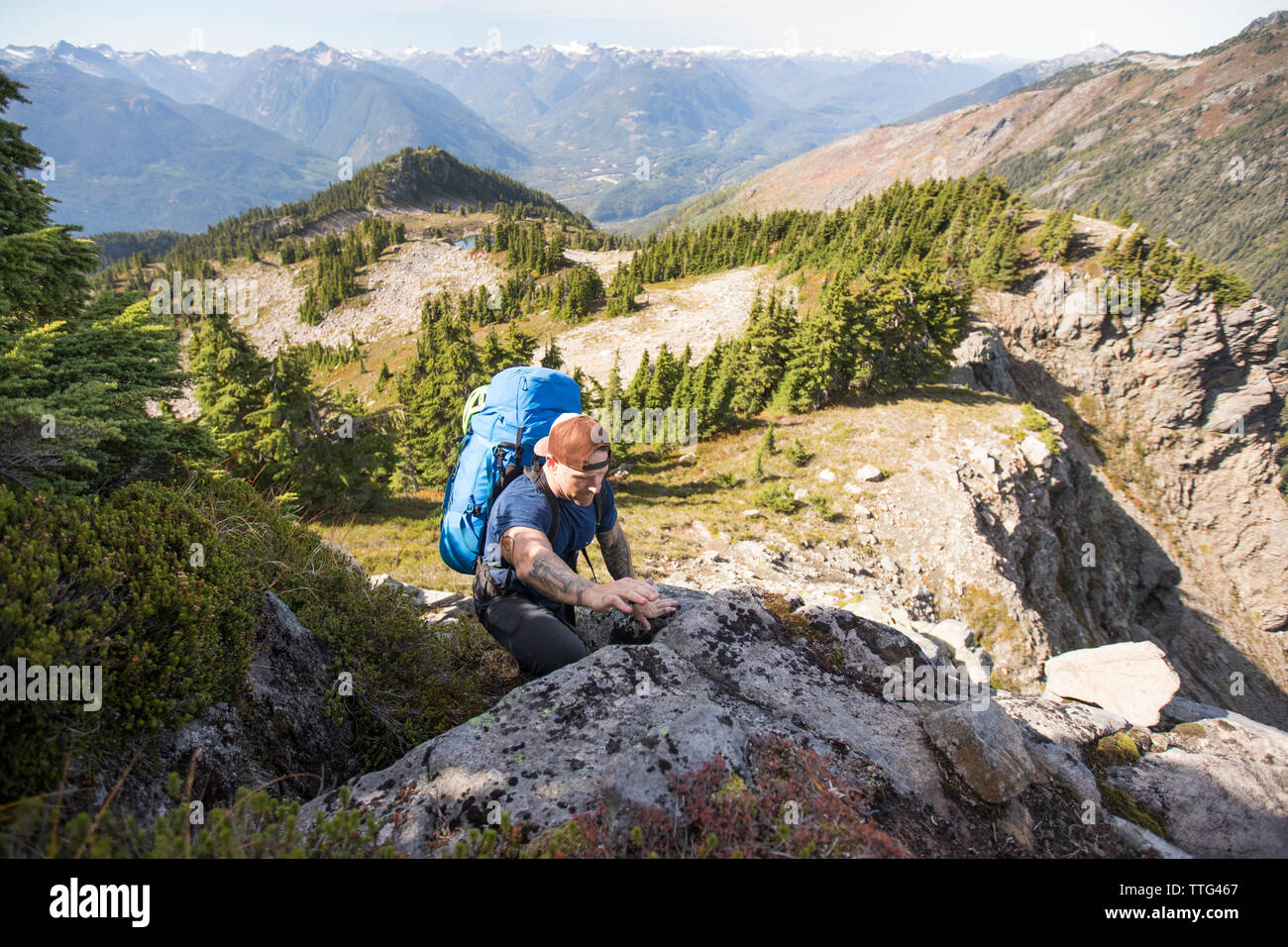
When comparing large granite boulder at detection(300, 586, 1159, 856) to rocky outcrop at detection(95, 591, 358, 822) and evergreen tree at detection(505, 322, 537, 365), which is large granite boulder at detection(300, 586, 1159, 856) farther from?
evergreen tree at detection(505, 322, 537, 365)

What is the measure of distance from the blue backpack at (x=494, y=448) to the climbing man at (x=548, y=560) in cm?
15

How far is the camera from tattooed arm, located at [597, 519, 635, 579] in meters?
4.86

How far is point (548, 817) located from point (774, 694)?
204cm

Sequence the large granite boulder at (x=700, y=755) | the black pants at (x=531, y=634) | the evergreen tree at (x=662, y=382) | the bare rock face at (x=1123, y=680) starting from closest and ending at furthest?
the large granite boulder at (x=700, y=755) < the black pants at (x=531, y=634) < the bare rock face at (x=1123, y=680) < the evergreen tree at (x=662, y=382)

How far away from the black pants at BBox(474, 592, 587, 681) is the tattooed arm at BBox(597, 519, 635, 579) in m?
0.83

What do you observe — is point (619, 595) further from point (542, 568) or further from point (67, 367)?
point (67, 367)

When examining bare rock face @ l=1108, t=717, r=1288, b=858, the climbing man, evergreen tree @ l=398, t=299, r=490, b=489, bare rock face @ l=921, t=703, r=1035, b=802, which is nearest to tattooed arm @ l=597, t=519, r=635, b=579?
the climbing man

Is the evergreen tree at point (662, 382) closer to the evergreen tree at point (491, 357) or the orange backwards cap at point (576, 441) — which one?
the evergreen tree at point (491, 357)

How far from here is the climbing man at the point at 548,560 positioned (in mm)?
3641

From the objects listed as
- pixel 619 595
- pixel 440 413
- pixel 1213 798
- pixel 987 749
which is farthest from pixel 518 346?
pixel 1213 798

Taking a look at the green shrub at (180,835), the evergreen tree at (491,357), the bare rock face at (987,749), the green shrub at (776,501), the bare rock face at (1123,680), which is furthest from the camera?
the evergreen tree at (491,357)

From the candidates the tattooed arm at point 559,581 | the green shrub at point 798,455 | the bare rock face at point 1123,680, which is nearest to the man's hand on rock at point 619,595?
the tattooed arm at point 559,581
